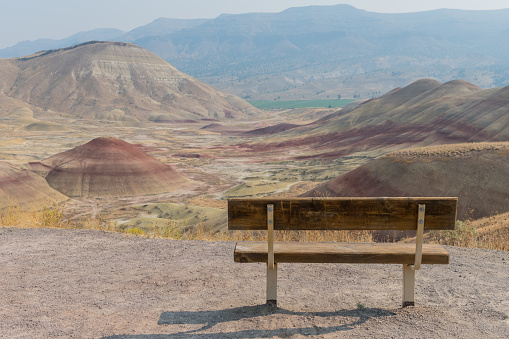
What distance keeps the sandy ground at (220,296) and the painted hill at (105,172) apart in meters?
41.6

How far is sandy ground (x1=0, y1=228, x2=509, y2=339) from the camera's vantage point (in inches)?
178

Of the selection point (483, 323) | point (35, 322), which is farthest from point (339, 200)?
point (35, 322)

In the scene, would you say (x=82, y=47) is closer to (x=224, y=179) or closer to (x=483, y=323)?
(x=224, y=179)

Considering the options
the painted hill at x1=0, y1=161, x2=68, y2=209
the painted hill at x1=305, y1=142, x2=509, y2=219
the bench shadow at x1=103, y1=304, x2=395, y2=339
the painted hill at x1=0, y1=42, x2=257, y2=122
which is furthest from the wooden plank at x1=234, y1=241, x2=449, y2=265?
the painted hill at x1=0, y1=42, x2=257, y2=122

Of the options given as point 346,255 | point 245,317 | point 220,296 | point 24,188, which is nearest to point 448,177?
point 346,255

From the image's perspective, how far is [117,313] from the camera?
502 cm

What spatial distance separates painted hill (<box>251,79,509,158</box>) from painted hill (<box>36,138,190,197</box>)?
33.1 meters

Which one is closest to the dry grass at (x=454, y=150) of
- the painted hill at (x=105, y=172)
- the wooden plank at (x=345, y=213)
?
the wooden plank at (x=345, y=213)

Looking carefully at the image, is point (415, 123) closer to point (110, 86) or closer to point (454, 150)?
point (454, 150)

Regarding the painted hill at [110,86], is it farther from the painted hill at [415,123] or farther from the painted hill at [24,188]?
the painted hill at [24,188]

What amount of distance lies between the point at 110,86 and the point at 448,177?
149018 mm

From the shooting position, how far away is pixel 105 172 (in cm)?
4894

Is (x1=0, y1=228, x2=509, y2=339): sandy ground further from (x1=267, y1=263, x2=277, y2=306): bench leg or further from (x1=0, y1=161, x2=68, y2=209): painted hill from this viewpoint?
(x1=0, y1=161, x2=68, y2=209): painted hill

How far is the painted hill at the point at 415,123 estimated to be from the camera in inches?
2213
